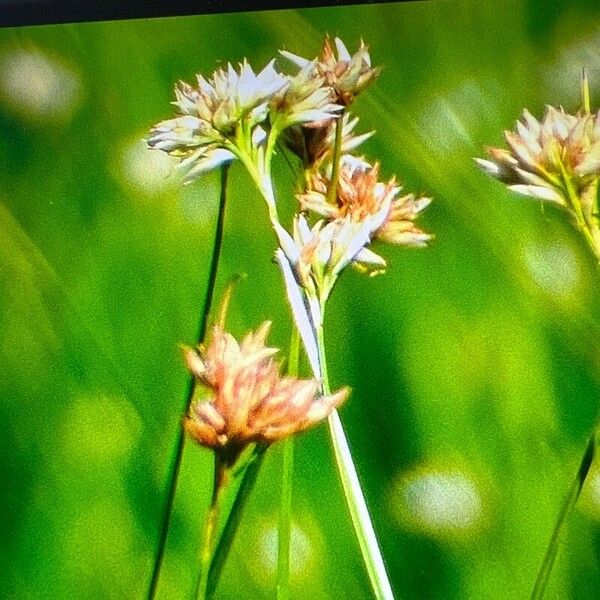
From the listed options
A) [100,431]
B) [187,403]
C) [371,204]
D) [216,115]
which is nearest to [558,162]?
[371,204]

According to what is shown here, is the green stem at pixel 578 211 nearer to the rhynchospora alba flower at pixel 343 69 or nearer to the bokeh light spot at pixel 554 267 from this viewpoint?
the bokeh light spot at pixel 554 267

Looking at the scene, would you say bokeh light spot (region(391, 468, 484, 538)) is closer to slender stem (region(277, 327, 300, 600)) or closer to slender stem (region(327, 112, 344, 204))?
slender stem (region(277, 327, 300, 600))

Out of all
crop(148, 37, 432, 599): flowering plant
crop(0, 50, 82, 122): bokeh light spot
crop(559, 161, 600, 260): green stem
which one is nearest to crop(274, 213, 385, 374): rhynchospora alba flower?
crop(148, 37, 432, 599): flowering plant

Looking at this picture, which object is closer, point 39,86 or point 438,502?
point 438,502

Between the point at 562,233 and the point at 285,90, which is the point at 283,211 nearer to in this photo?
the point at 285,90

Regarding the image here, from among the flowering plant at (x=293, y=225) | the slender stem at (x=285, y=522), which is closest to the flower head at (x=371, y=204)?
the flowering plant at (x=293, y=225)

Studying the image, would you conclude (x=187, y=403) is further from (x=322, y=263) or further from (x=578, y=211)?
(x=578, y=211)

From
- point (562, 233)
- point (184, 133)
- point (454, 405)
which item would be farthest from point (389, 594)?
point (184, 133)
